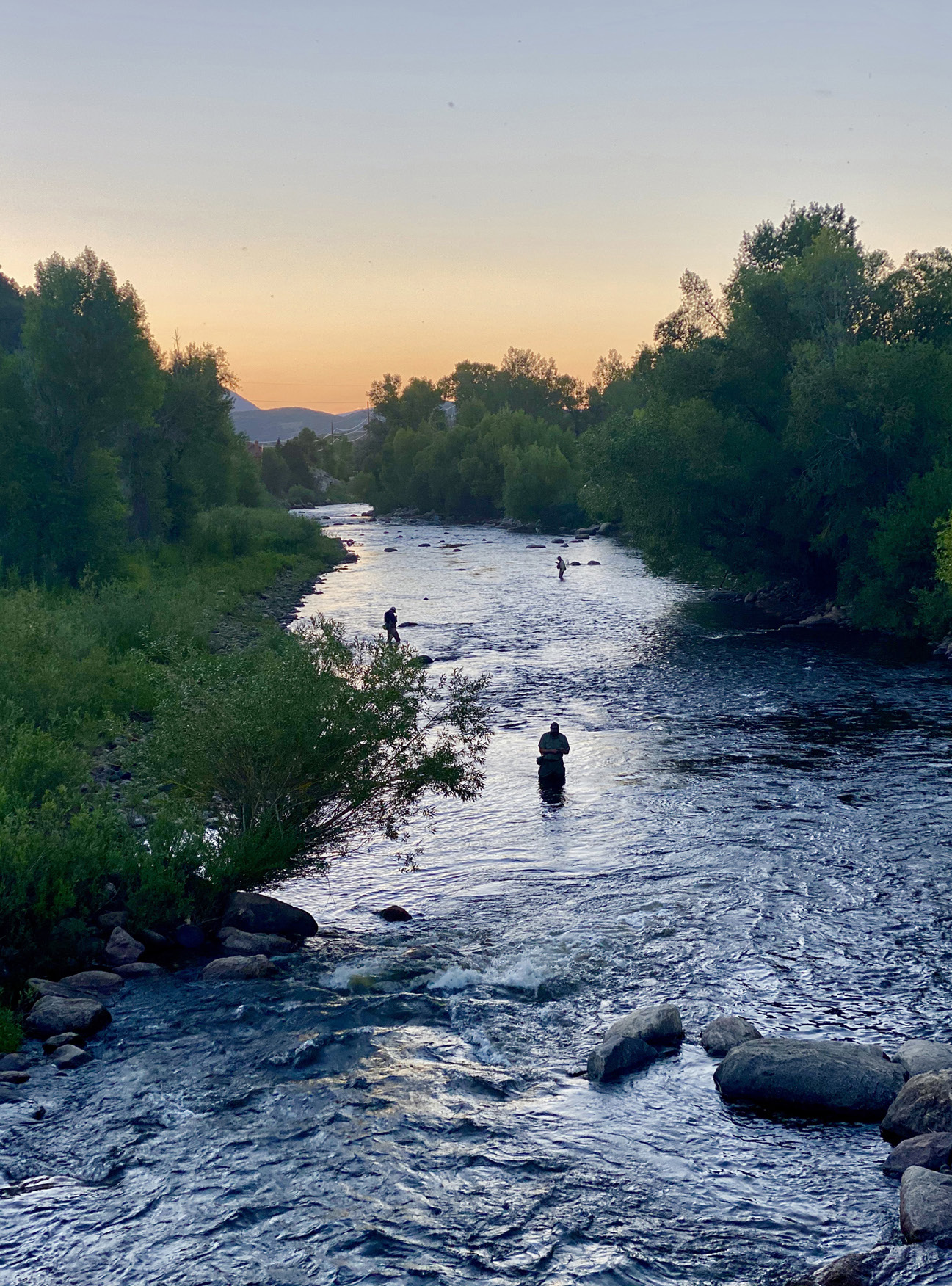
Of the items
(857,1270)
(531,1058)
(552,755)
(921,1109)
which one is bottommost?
(531,1058)

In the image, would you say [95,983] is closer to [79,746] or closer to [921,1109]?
[921,1109]

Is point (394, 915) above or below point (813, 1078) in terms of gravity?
below

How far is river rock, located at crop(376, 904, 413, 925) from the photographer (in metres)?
16.7

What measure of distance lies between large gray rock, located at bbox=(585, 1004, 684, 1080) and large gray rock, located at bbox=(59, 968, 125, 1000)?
21.0ft

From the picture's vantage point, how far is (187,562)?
187 feet

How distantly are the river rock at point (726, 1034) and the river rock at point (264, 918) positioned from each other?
635 centimetres

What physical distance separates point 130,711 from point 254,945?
13.7m

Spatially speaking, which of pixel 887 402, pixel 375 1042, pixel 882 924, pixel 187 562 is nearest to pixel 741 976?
pixel 882 924

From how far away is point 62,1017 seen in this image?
12.9m

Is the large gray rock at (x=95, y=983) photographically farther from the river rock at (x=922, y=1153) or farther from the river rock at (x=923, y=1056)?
the river rock at (x=923, y=1056)

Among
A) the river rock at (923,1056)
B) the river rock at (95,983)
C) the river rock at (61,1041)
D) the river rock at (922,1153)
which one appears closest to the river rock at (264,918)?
the river rock at (95,983)

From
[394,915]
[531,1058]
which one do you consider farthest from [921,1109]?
[394,915]

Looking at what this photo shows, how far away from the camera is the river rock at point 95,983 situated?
13859mm

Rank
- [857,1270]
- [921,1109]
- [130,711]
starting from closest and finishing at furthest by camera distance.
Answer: [857,1270], [921,1109], [130,711]
